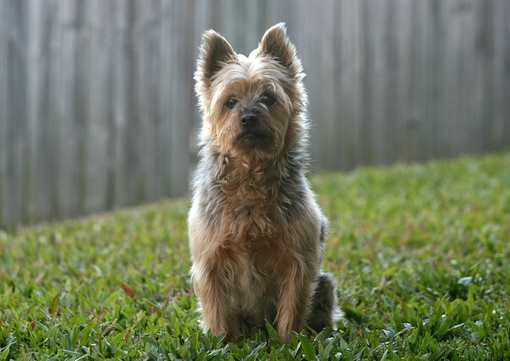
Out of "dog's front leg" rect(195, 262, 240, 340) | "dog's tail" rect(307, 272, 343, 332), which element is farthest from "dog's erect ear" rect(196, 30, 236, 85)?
"dog's tail" rect(307, 272, 343, 332)

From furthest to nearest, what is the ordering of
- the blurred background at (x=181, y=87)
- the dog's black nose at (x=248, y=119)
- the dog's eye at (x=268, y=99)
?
1. the blurred background at (x=181, y=87)
2. the dog's eye at (x=268, y=99)
3. the dog's black nose at (x=248, y=119)

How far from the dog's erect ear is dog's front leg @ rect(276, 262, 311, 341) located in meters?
1.41

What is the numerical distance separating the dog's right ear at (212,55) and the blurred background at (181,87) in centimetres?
486

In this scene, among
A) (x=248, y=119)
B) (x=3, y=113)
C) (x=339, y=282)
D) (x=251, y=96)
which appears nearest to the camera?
(x=248, y=119)

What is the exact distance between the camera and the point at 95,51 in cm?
1007

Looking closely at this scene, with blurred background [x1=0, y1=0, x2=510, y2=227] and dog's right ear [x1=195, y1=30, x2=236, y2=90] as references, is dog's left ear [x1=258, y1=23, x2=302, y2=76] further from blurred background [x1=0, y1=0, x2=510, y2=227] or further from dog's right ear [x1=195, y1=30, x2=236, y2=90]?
blurred background [x1=0, y1=0, x2=510, y2=227]

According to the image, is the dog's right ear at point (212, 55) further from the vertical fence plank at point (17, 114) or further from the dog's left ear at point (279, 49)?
the vertical fence plank at point (17, 114)

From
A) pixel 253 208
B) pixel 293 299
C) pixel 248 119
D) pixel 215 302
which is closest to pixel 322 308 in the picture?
pixel 293 299

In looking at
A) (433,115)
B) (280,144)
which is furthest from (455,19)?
(280,144)

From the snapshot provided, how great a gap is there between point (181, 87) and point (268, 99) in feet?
19.6

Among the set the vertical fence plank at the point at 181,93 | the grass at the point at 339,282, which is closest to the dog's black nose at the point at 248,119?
the grass at the point at 339,282

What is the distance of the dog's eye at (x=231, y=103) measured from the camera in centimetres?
501

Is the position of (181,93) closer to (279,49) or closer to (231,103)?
(279,49)

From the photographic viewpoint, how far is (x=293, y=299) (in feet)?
16.2
